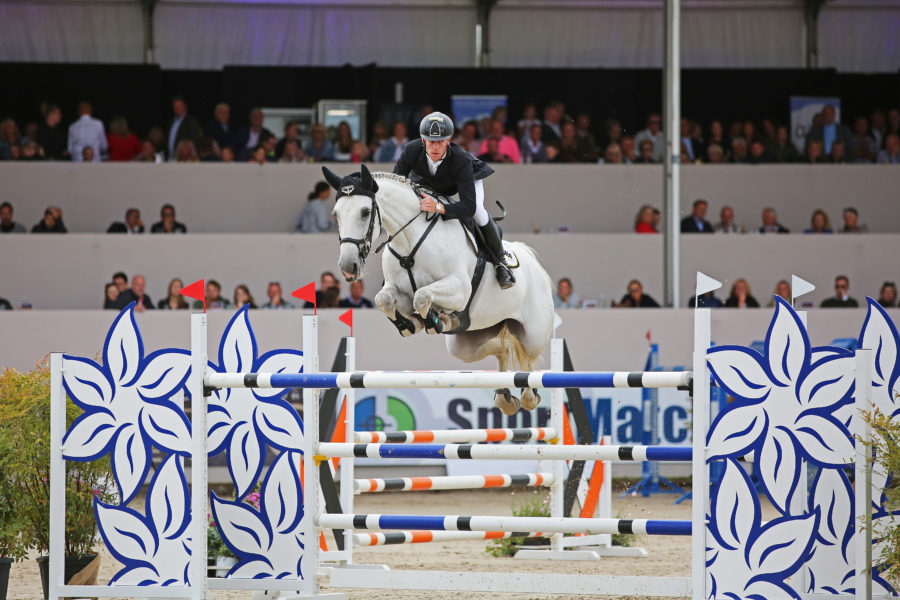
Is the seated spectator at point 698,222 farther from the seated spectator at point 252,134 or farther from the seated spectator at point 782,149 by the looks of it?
the seated spectator at point 252,134

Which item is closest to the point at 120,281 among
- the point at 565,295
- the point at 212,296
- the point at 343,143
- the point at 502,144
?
the point at 212,296

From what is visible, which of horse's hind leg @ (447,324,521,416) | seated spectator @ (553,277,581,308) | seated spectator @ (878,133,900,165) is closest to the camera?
horse's hind leg @ (447,324,521,416)

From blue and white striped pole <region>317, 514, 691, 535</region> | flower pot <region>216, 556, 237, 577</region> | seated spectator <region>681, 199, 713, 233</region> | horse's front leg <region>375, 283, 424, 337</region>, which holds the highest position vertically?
seated spectator <region>681, 199, 713, 233</region>

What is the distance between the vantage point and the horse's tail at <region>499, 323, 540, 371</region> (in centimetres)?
617

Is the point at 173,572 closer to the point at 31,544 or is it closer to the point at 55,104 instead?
the point at 31,544

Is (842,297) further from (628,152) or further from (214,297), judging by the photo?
(214,297)

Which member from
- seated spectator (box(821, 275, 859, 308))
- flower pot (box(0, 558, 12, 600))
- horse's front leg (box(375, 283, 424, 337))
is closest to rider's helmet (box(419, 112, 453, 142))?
horse's front leg (box(375, 283, 424, 337))

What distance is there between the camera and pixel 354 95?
14.2 m

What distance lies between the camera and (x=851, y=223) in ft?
39.6

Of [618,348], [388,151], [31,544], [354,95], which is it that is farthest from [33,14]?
[31,544]

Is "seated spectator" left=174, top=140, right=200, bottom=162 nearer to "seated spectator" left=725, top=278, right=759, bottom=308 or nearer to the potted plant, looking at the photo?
"seated spectator" left=725, top=278, right=759, bottom=308

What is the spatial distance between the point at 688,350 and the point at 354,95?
565 centimetres

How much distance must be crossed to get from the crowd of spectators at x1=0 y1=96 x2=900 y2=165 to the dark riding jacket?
6771 millimetres

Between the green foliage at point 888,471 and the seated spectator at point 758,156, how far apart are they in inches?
364
